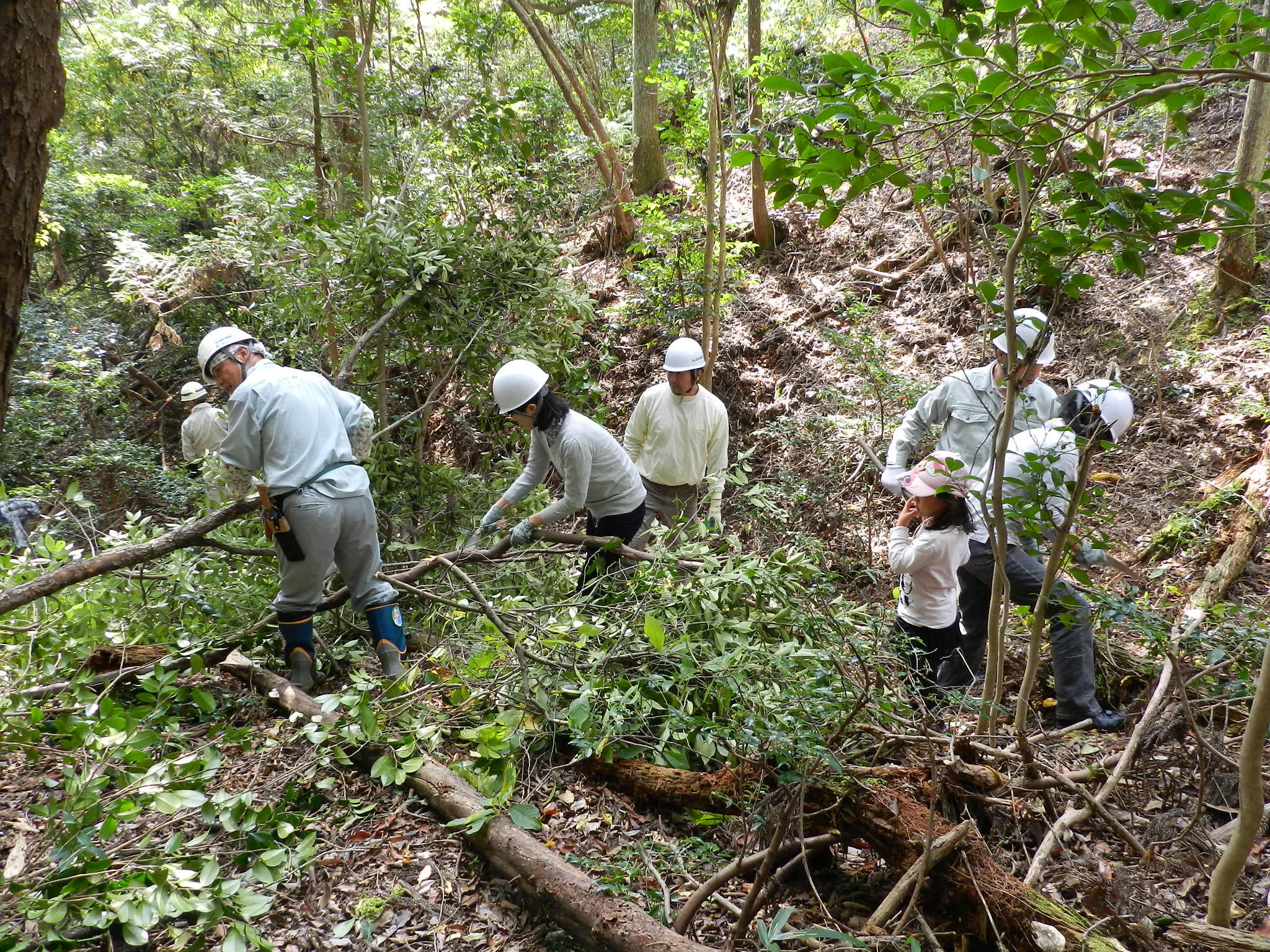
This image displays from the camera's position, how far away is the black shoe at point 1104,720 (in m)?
3.53

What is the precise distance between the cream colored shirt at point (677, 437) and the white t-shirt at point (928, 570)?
147 centimetres

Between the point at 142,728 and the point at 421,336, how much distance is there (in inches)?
134

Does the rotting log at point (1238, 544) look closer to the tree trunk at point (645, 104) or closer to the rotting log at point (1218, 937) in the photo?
the rotting log at point (1218, 937)

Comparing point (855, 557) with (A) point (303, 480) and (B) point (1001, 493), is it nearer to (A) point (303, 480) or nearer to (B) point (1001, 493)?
(B) point (1001, 493)

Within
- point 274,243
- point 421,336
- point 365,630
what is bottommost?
point 365,630

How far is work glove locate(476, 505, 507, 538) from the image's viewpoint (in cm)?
446

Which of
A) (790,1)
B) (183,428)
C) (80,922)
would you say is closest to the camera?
(80,922)

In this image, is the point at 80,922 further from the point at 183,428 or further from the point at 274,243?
the point at 183,428

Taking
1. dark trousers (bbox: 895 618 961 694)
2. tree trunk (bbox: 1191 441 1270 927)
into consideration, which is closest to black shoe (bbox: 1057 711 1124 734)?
dark trousers (bbox: 895 618 961 694)

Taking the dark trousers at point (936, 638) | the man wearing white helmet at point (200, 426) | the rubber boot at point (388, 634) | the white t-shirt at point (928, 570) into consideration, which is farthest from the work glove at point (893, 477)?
the man wearing white helmet at point (200, 426)

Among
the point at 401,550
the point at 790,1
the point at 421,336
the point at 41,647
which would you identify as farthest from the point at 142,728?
the point at 790,1

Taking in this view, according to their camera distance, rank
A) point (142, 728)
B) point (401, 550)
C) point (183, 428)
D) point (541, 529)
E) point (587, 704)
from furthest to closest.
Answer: point (183, 428), point (401, 550), point (541, 529), point (587, 704), point (142, 728)

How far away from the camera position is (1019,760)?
2.59 m

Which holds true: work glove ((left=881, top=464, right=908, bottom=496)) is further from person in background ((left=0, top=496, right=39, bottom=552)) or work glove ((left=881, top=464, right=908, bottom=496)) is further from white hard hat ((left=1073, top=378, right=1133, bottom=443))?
person in background ((left=0, top=496, right=39, bottom=552))
